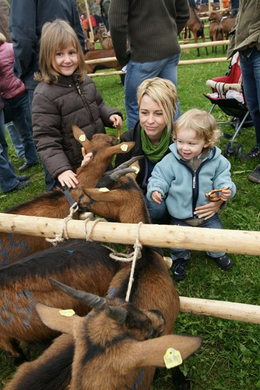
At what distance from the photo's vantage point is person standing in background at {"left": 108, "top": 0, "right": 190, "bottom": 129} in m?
4.31

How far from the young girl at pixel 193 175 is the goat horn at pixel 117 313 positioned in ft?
5.45

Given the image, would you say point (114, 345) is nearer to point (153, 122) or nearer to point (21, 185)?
point (153, 122)

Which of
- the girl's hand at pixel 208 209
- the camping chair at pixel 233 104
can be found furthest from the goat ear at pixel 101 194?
the camping chair at pixel 233 104

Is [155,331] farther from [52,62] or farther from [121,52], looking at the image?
[121,52]

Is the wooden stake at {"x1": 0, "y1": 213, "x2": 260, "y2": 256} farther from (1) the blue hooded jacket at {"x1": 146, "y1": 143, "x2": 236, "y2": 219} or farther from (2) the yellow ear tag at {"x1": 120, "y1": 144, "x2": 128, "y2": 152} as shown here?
(2) the yellow ear tag at {"x1": 120, "y1": 144, "x2": 128, "y2": 152}

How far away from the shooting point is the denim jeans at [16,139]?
7.05 metres

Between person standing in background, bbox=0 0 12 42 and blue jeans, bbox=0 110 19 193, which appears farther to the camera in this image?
person standing in background, bbox=0 0 12 42

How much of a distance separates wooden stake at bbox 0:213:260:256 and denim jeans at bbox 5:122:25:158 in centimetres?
507

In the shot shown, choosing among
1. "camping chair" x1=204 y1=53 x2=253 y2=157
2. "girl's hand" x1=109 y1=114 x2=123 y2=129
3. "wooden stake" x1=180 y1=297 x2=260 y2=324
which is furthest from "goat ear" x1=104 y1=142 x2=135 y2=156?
"camping chair" x1=204 y1=53 x2=253 y2=157

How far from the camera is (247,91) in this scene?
4734 mm

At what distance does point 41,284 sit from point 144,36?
145 inches

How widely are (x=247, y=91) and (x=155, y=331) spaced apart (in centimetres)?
400

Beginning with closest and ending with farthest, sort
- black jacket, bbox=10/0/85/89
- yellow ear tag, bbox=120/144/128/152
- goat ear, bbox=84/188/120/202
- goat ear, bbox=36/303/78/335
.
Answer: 1. goat ear, bbox=36/303/78/335
2. goat ear, bbox=84/188/120/202
3. yellow ear tag, bbox=120/144/128/152
4. black jacket, bbox=10/0/85/89

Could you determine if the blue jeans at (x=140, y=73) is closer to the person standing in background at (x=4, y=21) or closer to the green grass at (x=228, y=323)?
the green grass at (x=228, y=323)
